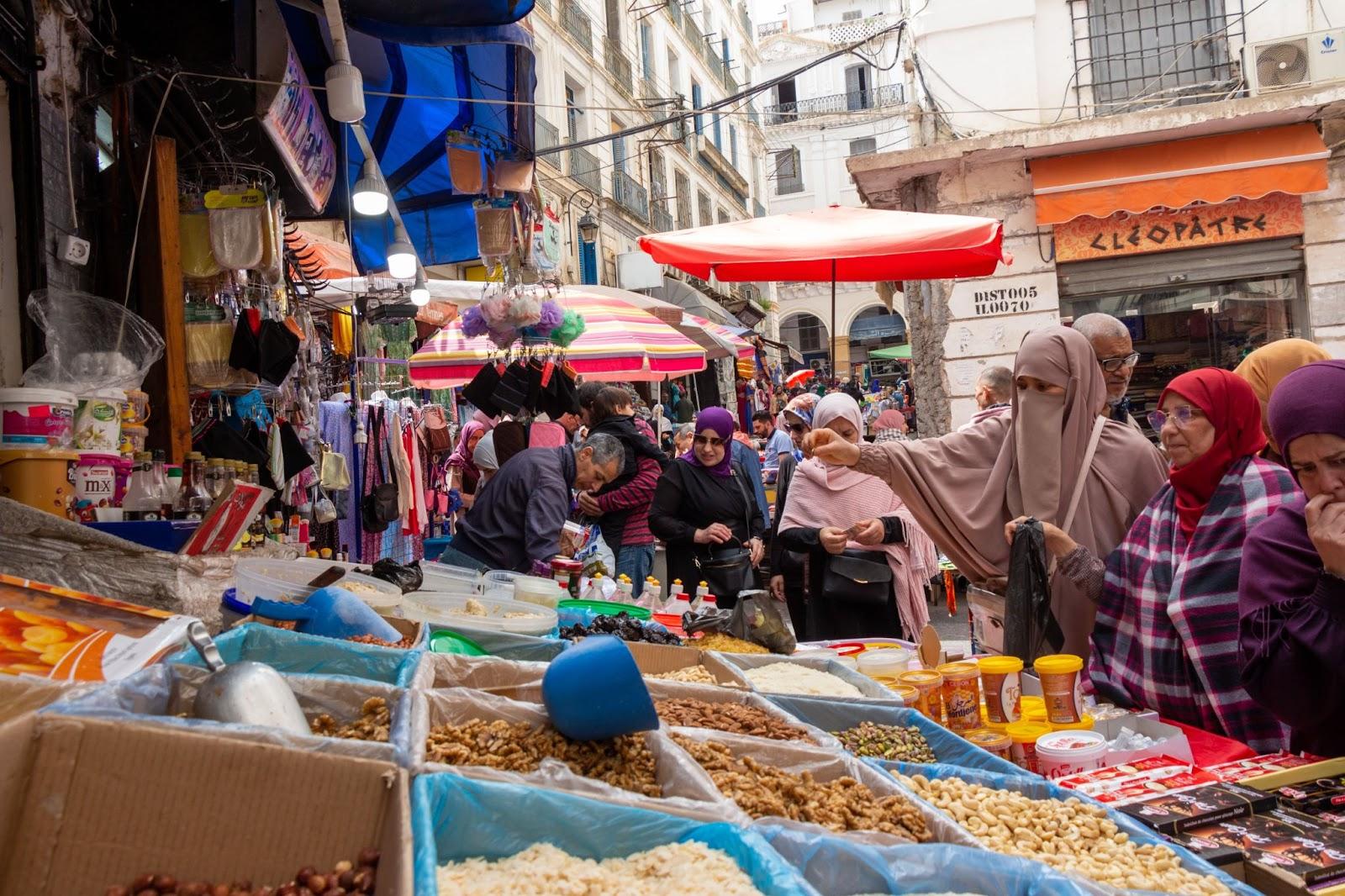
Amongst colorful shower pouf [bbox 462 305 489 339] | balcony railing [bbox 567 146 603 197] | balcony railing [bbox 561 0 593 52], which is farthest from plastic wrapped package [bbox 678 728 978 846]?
balcony railing [bbox 561 0 593 52]

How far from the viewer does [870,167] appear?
10.3m

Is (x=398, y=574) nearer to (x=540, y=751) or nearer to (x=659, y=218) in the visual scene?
(x=540, y=751)

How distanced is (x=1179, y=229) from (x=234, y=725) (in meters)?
10.2

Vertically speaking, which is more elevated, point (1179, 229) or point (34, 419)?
point (1179, 229)

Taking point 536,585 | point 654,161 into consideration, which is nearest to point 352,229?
point 536,585

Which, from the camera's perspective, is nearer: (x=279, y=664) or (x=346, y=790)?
(x=346, y=790)

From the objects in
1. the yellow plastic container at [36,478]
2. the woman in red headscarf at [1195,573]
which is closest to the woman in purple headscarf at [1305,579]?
the woman in red headscarf at [1195,573]

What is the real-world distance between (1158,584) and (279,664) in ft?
7.67

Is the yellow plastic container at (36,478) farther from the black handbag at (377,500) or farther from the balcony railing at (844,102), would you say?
the balcony railing at (844,102)

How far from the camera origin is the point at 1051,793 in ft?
7.01

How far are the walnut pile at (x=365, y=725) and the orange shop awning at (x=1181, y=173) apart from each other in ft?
29.9

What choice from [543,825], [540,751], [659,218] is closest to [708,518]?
[540,751]

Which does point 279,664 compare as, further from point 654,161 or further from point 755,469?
point 654,161

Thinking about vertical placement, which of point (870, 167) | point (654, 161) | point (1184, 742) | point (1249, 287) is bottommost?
point (1184, 742)
